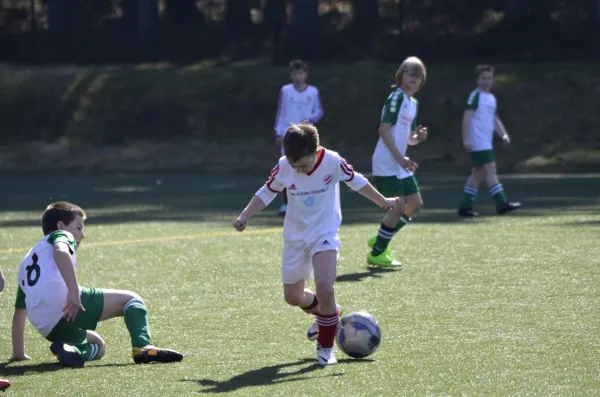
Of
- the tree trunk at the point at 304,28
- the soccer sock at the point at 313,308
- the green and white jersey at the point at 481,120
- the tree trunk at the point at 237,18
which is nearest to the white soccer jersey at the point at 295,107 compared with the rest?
the green and white jersey at the point at 481,120

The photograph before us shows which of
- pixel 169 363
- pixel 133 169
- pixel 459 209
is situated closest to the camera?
pixel 169 363

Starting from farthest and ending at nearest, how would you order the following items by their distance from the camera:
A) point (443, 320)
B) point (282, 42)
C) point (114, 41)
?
point (114, 41)
point (282, 42)
point (443, 320)

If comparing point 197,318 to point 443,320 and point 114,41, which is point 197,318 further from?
point 114,41

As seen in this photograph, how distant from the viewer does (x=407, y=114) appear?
10820 mm

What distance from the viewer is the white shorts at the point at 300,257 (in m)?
7.02

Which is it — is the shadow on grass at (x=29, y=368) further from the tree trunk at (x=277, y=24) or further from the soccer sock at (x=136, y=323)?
the tree trunk at (x=277, y=24)

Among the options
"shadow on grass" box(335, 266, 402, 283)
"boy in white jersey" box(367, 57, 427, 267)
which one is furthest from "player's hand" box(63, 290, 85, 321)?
"boy in white jersey" box(367, 57, 427, 267)

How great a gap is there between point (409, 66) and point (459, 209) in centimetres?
465

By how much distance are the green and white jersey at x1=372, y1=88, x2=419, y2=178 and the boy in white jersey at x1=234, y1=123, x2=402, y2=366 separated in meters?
3.48

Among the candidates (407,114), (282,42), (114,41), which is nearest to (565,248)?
(407,114)

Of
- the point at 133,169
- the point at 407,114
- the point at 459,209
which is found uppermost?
the point at 407,114

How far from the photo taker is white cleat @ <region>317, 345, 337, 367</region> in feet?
22.3

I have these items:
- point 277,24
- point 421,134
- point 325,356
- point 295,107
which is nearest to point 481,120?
point 295,107

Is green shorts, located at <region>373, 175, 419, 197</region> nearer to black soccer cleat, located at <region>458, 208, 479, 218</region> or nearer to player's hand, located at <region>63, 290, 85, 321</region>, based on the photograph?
black soccer cleat, located at <region>458, 208, 479, 218</region>
